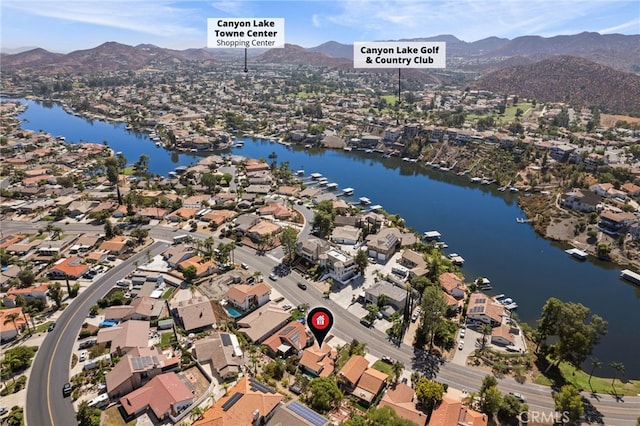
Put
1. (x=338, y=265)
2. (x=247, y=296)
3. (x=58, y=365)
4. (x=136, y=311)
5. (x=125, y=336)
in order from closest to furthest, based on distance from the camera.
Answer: (x=58, y=365), (x=125, y=336), (x=136, y=311), (x=247, y=296), (x=338, y=265)

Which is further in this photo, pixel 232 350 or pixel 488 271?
pixel 488 271

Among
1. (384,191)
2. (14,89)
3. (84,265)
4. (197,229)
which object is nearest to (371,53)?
(197,229)

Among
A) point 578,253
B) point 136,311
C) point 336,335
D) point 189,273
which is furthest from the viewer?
point 578,253

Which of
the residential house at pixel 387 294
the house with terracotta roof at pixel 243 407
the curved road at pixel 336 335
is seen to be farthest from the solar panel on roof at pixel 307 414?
the residential house at pixel 387 294

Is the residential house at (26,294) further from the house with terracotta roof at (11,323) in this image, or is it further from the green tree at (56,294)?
the house with terracotta roof at (11,323)

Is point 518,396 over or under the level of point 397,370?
under

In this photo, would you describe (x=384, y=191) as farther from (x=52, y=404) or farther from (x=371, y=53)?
(x=52, y=404)

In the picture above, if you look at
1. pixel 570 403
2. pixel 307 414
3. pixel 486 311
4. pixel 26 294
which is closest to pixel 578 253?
pixel 486 311

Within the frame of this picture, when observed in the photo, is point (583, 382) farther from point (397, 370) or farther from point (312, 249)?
point (312, 249)
